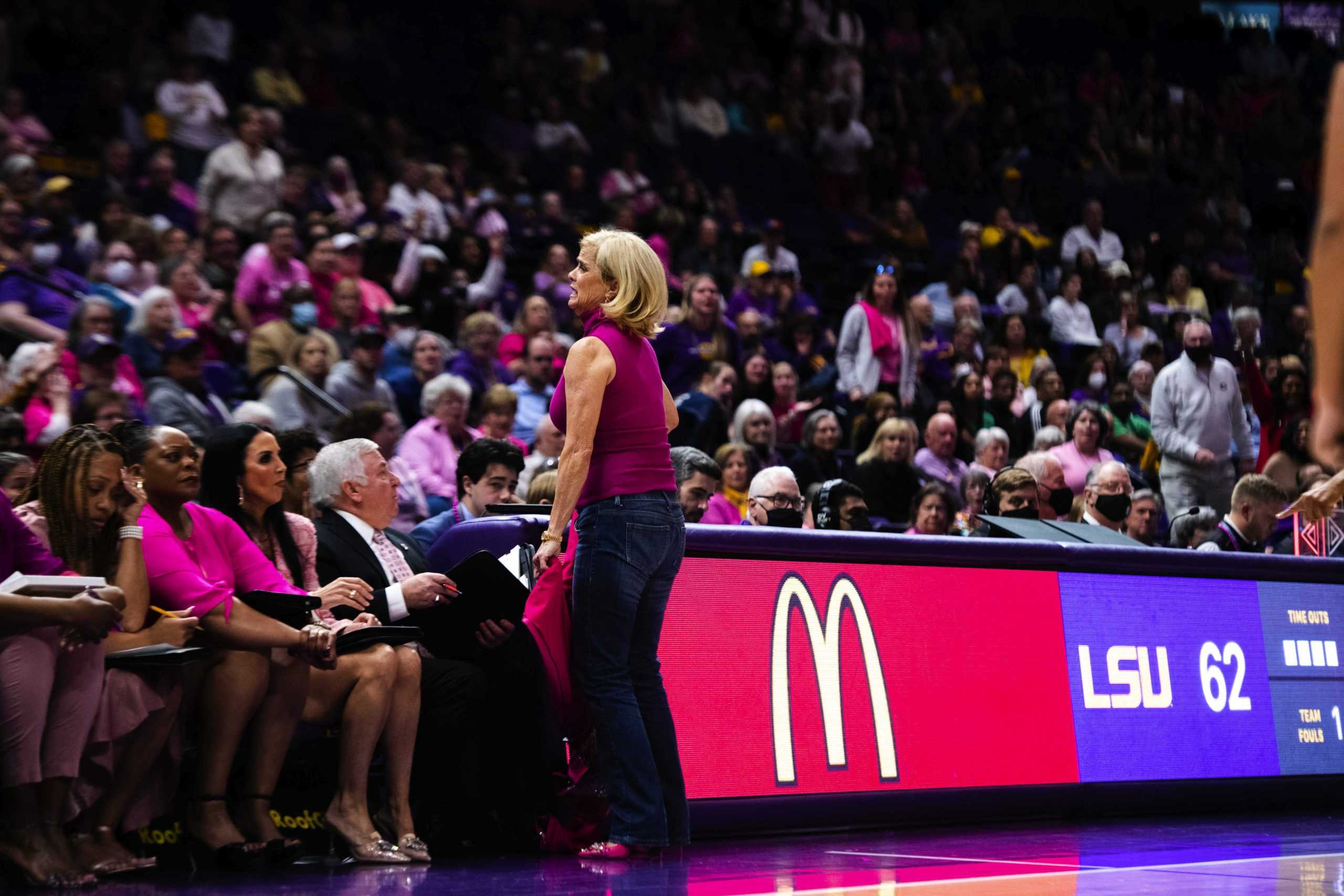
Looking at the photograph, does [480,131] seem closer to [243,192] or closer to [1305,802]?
[243,192]

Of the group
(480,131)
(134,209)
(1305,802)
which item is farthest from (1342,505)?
(480,131)

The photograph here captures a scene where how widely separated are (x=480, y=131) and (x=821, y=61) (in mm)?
5271

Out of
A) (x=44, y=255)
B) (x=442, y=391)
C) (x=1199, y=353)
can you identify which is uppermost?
(x=44, y=255)

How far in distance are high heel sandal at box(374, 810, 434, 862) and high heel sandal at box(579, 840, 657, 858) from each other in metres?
0.50

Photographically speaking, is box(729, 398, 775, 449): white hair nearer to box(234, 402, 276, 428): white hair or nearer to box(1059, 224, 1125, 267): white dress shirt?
box(234, 402, 276, 428): white hair

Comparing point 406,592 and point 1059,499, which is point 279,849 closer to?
point 406,592

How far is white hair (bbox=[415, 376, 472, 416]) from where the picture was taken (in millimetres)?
8977

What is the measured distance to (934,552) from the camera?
619cm

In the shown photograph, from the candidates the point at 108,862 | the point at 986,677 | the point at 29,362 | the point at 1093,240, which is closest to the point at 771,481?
the point at 986,677

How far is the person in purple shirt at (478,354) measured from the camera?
10.3 metres

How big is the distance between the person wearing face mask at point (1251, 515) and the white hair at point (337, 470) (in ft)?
15.8

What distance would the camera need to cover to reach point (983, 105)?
66.8ft

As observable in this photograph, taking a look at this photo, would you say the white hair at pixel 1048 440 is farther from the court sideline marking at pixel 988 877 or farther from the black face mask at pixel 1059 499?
the court sideline marking at pixel 988 877

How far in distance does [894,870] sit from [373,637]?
1769 mm
